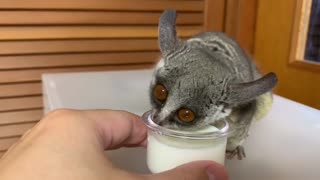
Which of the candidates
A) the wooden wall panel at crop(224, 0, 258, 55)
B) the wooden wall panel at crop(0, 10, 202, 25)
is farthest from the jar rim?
the wooden wall panel at crop(224, 0, 258, 55)

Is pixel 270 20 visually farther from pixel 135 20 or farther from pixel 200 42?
pixel 200 42

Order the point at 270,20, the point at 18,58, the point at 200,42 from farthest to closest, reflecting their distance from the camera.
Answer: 1. the point at 270,20
2. the point at 18,58
3. the point at 200,42

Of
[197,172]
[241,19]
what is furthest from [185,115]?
[241,19]

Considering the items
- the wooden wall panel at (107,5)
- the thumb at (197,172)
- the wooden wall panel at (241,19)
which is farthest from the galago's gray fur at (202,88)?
the wooden wall panel at (241,19)

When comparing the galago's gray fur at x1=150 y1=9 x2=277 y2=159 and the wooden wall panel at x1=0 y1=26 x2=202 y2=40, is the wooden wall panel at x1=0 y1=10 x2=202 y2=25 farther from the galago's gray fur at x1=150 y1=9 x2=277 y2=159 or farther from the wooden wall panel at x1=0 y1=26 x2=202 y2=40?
the galago's gray fur at x1=150 y1=9 x2=277 y2=159

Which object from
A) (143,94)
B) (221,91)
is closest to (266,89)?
(221,91)

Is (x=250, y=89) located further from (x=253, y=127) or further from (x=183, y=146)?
(x=253, y=127)
